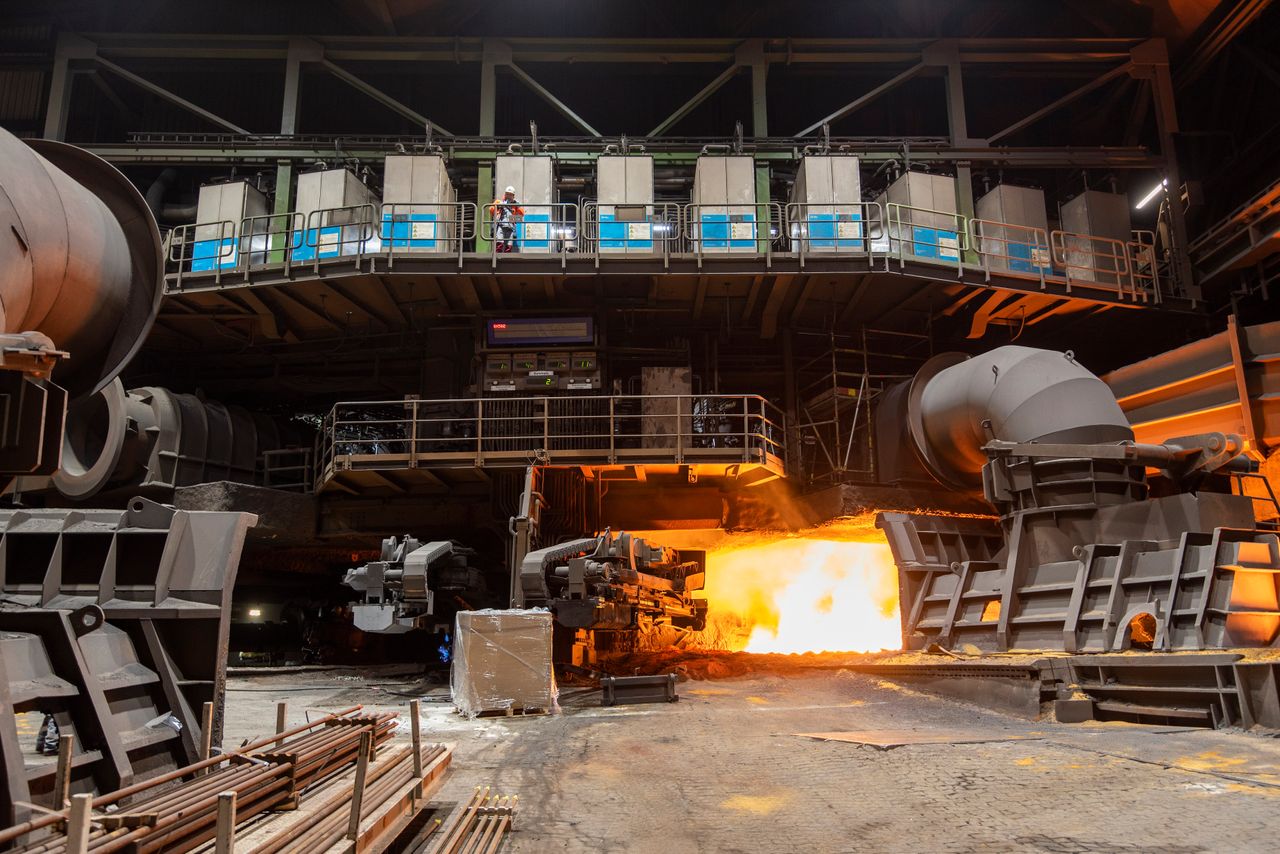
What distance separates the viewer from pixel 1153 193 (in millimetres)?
19406

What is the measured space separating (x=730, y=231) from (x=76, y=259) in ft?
46.3

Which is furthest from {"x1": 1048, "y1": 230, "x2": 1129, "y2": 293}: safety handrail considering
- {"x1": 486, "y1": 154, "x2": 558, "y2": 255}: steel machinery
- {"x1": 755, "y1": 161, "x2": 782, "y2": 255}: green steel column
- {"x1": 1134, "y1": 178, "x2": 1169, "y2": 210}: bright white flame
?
{"x1": 486, "y1": 154, "x2": 558, "y2": 255}: steel machinery

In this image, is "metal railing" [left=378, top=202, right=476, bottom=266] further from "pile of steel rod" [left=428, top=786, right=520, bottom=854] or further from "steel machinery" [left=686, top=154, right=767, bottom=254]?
"pile of steel rod" [left=428, top=786, right=520, bottom=854]

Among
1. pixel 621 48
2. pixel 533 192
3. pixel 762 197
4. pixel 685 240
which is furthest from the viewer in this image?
pixel 621 48

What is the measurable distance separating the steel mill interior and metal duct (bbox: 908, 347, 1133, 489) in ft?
0.21

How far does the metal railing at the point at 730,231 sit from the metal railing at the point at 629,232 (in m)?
0.34

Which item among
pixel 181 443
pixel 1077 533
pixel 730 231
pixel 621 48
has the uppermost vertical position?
pixel 621 48

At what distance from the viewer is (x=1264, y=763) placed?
5547 millimetres

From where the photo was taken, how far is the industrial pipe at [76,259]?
11.8 ft

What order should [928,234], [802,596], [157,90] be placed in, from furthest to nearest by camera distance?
[802,596], [157,90], [928,234]

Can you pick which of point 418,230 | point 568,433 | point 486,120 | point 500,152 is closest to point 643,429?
point 568,433

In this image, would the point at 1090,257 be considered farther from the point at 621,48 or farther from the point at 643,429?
the point at 621,48

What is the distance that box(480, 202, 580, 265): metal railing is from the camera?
1655 centimetres

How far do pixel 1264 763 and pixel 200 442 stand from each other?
680 inches
